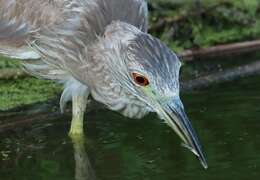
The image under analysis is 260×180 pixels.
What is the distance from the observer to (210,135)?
627 cm

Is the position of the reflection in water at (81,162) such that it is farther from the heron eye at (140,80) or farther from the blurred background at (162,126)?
the heron eye at (140,80)

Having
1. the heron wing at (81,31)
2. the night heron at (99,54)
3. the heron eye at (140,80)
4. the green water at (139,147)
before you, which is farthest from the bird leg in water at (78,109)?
the heron eye at (140,80)

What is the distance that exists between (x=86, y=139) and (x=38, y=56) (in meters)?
0.73

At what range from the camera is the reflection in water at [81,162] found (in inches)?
224

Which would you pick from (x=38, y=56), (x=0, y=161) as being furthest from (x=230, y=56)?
(x=0, y=161)

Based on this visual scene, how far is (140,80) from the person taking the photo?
527 centimetres

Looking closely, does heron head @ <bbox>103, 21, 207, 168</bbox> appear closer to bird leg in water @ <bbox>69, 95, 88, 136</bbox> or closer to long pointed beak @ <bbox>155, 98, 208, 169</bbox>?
long pointed beak @ <bbox>155, 98, 208, 169</bbox>

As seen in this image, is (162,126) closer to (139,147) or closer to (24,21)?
(139,147)

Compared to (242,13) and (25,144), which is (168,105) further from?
(242,13)

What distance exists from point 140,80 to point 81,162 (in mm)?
964

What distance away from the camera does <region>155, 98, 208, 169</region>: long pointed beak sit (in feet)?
16.6

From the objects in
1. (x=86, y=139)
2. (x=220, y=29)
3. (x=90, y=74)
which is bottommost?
(x=220, y=29)

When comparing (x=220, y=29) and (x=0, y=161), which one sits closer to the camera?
(x=0, y=161)

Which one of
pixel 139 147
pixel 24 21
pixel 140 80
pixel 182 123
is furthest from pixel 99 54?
pixel 182 123
